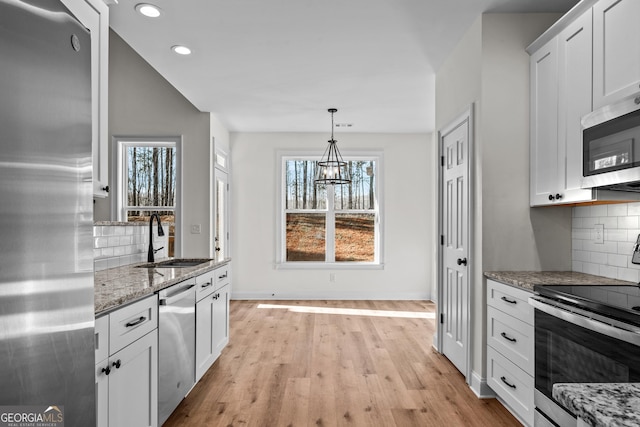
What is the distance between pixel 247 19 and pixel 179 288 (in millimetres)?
1881

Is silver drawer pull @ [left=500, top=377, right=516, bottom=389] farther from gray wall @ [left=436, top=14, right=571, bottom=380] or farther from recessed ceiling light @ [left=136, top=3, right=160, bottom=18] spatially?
recessed ceiling light @ [left=136, top=3, right=160, bottom=18]

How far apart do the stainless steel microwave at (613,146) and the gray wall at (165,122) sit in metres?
4.08

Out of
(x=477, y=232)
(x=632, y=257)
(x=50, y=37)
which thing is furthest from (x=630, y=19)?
(x=50, y=37)

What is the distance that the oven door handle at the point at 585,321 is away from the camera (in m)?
1.46

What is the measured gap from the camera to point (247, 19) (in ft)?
9.01

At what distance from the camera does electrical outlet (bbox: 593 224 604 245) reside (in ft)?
8.07

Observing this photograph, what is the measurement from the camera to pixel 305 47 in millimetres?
3168

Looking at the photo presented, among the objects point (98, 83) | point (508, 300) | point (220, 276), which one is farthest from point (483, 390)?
point (98, 83)

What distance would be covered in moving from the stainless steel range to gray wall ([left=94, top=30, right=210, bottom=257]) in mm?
3909

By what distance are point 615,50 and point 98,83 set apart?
2.62 m

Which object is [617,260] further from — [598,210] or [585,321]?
[585,321]

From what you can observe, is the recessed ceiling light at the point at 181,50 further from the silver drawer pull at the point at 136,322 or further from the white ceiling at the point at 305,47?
the silver drawer pull at the point at 136,322

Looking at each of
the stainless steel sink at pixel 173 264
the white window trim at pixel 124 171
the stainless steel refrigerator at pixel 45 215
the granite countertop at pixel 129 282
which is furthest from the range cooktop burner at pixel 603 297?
the white window trim at pixel 124 171

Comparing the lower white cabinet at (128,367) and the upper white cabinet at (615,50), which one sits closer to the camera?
the lower white cabinet at (128,367)
